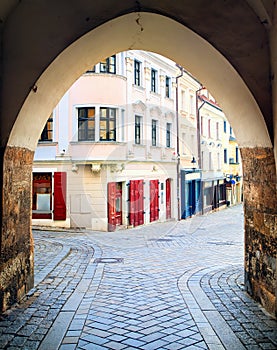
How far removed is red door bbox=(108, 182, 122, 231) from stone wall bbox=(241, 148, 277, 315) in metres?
10.3

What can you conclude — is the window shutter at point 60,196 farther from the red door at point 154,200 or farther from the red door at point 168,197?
the red door at point 168,197

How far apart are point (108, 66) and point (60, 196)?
5541mm

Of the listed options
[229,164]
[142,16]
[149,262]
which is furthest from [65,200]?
[229,164]

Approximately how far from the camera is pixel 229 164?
35.2m

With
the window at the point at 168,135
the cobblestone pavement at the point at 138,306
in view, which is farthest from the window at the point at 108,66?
the cobblestone pavement at the point at 138,306

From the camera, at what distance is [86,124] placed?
15.6 meters

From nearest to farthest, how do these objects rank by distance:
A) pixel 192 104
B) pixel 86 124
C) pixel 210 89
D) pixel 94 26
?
pixel 94 26 → pixel 210 89 → pixel 86 124 → pixel 192 104

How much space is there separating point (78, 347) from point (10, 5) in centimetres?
403

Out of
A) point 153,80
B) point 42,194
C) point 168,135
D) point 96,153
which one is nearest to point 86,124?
point 96,153

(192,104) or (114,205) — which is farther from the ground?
(192,104)

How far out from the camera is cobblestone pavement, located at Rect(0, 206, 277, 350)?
408 centimetres

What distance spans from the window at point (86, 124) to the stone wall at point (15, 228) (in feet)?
32.2

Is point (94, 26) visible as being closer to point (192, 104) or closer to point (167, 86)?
point (167, 86)

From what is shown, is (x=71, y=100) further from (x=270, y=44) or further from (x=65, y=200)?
(x=270, y=44)
